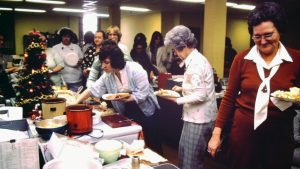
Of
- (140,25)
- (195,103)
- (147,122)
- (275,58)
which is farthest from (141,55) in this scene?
(140,25)

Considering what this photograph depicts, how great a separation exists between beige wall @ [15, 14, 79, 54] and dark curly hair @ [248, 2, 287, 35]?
12971mm

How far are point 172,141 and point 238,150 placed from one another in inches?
106

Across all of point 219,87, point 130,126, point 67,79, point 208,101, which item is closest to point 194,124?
point 208,101

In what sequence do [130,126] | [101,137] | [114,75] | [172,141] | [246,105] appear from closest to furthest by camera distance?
[246,105]
[101,137]
[130,126]
[114,75]
[172,141]

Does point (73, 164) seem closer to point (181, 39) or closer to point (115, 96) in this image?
point (115, 96)

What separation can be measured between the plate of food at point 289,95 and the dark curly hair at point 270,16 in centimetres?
32

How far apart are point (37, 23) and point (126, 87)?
12.5 meters

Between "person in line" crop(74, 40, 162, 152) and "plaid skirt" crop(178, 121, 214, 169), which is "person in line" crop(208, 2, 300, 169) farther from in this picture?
"person in line" crop(74, 40, 162, 152)

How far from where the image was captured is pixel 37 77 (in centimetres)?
216

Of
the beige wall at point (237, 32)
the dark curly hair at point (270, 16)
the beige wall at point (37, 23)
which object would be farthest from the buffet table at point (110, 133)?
the beige wall at point (37, 23)

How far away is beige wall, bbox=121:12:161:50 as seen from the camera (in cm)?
1127

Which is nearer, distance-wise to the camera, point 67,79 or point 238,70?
point 238,70

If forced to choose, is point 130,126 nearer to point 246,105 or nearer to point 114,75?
point 114,75

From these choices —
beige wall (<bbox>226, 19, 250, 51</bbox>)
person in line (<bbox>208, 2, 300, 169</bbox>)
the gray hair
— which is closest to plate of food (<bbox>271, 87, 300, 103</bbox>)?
person in line (<bbox>208, 2, 300, 169</bbox>)
